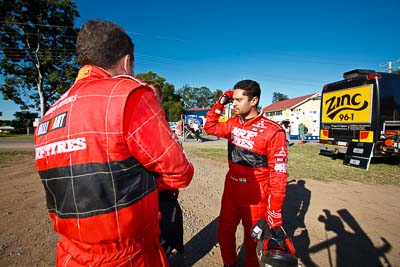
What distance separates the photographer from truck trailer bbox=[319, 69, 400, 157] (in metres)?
7.63

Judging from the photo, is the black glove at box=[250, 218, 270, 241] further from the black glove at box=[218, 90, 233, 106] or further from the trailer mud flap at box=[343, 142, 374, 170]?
the trailer mud flap at box=[343, 142, 374, 170]

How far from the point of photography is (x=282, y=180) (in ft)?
6.34

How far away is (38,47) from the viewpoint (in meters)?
20.0

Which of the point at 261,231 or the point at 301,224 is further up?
the point at 261,231

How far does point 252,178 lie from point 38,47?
25915mm

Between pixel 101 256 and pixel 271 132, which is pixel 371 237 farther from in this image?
pixel 101 256

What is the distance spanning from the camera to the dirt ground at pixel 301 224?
107 inches

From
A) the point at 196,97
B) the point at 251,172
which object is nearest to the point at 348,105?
the point at 251,172

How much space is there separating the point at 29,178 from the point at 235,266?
6415mm

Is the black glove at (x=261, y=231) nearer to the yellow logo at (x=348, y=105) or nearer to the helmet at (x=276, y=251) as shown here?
the helmet at (x=276, y=251)

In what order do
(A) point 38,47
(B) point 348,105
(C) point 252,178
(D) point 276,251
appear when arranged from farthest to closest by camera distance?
1. (A) point 38,47
2. (B) point 348,105
3. (C) point 252,178
4. (D) point 276,251

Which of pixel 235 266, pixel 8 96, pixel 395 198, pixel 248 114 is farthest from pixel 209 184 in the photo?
pixel 8 96

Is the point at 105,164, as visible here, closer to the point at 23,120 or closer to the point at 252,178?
the point at 252,178

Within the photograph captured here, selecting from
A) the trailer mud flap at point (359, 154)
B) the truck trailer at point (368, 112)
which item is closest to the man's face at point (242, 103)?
the trailer mud flap at point (359, 154)
